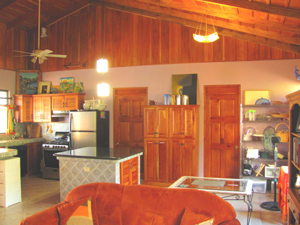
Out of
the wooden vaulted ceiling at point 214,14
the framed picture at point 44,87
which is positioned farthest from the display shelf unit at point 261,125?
the framed picture at point 44,87

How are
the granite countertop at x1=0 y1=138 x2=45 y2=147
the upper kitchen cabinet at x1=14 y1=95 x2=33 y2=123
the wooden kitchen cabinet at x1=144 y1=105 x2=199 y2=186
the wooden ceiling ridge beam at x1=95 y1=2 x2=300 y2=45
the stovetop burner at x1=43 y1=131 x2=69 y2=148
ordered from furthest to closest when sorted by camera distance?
the upper kitchen cabinet at x1=14 y1=95 x2=33 y2=123, the stovetop burner at x1=43 y1=131 x2=69 y2=148, the granite countertop at x1=0 y1=138 x2=45 y2=147, the wooden kitchen cabinet at x1=144 y1=105 x2=199 y2=186, the wooden ceiling ridge beam at x1=95 y1=2 x2=300 y2=45

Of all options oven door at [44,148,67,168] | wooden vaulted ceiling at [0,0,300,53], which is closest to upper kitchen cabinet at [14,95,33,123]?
oven door at [44,148,67,168]

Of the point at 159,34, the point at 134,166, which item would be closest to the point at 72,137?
the point at 134,166

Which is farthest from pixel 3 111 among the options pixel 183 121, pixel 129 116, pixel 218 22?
pixel 218 22

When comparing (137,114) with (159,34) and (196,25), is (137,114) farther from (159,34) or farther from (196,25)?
(196,25)

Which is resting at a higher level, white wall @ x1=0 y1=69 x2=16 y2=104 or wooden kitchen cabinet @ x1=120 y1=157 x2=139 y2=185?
white wall @ x1=0 y1=69 x2=16 y2=104

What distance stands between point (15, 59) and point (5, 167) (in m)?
3.83

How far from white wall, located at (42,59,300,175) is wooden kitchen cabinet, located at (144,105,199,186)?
0.39 meters

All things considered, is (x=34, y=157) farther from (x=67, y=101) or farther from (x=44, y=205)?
(x=44, y=205)

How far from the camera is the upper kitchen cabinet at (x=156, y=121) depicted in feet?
20.0

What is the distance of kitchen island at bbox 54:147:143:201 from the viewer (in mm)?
4270

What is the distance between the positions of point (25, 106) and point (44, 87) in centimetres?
73

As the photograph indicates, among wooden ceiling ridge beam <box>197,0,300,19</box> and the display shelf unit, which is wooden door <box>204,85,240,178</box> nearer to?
the display shelf unit

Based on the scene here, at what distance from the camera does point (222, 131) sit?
618 cm
